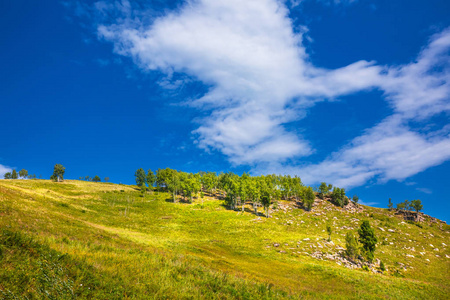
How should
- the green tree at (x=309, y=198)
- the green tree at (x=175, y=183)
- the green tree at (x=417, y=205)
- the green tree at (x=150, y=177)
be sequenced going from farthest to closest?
the green tree at (x=150, y=177) → the green tree at (x=175, y=183) → the green tree at (x=417, y=205) → the green tree at (x=309, y=198)

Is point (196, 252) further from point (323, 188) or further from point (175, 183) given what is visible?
point (323, 188)

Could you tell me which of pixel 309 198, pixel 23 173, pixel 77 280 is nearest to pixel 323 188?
pixel 309 198

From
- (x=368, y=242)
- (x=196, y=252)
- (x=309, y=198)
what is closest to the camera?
(x=196, y=252)

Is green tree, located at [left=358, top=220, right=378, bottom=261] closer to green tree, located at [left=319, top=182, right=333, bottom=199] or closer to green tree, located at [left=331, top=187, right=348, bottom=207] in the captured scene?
green tree, located at [left=331, top=187, right=348, bottom=207]

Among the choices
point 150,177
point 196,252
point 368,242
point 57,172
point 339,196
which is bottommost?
point 196,252

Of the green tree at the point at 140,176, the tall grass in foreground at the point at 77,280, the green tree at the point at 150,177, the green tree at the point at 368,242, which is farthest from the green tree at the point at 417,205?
the green tree at the point at 140,176

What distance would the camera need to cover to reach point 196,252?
109 ft

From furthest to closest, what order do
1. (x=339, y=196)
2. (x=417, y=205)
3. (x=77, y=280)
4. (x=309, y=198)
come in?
(x=339, y=196) < (x=417, y=205) < (x=309, y=198) < (x=77, y=280)

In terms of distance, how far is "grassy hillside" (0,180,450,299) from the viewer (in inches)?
311

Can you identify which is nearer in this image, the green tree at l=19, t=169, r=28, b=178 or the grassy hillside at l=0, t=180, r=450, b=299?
the grassy hillside at l=0, t=180, r=450, b=299

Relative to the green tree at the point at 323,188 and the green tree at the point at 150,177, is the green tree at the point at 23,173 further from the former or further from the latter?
the green tree at the point at 323,188

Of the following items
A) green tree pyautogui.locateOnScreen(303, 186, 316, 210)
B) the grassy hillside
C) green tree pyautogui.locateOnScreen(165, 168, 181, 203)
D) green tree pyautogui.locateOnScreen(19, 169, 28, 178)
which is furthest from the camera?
green tree pyautogui.locateOnScreen(19, 169, 28, 178)

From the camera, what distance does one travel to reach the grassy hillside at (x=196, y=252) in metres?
7.89

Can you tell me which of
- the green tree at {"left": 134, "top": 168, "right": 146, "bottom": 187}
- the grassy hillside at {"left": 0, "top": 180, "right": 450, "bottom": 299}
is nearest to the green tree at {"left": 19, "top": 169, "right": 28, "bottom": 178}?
the green tree at {"left": 134, "top": 168, "right": 146, "bottom": 187}
